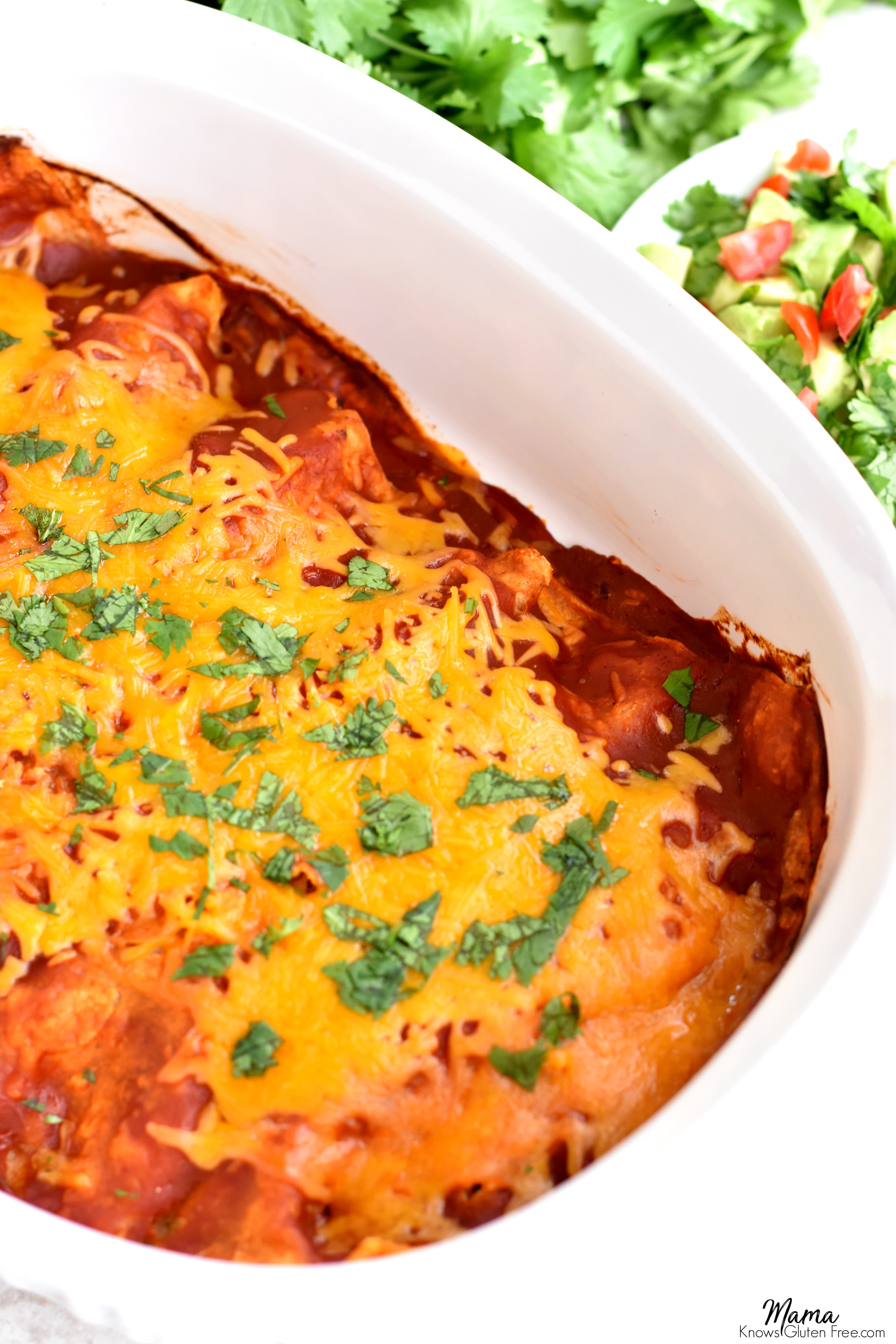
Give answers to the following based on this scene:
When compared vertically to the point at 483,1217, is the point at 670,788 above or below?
above

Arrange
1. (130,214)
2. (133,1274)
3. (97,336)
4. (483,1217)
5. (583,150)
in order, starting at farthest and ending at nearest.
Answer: (583,150)
(130,214)
(97,336)
(483,1217)
(133,1274)

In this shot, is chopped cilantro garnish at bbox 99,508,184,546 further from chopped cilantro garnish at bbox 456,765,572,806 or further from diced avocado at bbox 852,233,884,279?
diced avocado at bbox 852,233,884,279

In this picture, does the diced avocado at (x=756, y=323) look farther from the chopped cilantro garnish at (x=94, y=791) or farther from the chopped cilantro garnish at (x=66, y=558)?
the chopped cilantro garnish at (x=94, y=791)

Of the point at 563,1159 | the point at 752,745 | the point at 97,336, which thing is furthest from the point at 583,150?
the point at 563,1159

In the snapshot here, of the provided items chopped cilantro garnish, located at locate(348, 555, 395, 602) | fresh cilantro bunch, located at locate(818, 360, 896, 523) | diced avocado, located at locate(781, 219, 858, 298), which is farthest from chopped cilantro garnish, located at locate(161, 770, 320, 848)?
diced avocado, located at locate(781, 219, 858, 298)

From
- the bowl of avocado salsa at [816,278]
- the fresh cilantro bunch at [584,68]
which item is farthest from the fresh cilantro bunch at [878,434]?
the fresh cilantro bunch at [584,68]

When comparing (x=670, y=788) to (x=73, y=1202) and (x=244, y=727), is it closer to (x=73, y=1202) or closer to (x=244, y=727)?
(x=244, y=727)
